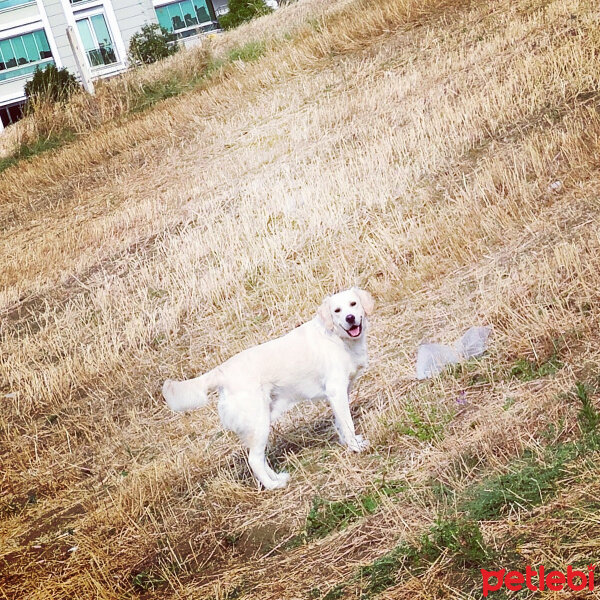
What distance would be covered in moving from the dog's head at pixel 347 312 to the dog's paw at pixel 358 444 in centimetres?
69

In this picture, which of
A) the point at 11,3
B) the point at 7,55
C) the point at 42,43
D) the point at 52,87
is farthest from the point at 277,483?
the point at 11,3

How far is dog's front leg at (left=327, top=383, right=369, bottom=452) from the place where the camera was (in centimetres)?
578

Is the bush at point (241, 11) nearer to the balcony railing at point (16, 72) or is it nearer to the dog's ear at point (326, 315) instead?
the balcony railing at point (16, 72)

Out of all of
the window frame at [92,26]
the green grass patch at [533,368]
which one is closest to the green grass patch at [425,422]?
the green grass patch at [533,368]

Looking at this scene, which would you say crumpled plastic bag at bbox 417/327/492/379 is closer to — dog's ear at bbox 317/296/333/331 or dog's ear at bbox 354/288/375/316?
dog's ear at bbox 354/288/375/316

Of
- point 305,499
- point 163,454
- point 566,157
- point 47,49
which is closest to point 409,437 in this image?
point 305,499

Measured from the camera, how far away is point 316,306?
9.00 m

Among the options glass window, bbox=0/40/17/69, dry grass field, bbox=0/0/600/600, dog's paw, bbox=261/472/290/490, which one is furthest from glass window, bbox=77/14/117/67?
dog's paw, bbox=261/472/290/490

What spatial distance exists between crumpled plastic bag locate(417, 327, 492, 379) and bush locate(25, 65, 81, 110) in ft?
69.5

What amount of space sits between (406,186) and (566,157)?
7.42ft

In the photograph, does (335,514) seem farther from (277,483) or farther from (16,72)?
(16,72)

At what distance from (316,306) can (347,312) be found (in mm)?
3156

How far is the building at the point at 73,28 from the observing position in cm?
4662

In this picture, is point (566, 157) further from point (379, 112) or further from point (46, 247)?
point (46, 247)
